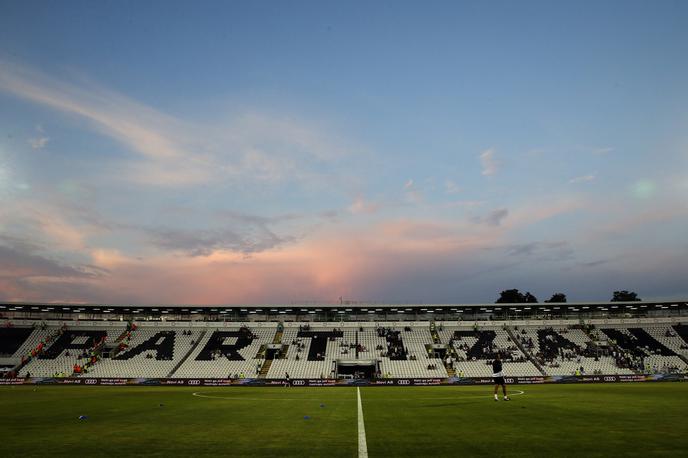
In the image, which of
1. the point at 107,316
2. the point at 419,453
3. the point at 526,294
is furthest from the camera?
the point at 526,294

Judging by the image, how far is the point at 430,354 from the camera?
70375 mm

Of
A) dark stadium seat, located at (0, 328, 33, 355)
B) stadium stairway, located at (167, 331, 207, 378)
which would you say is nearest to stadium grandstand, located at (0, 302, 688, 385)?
stadium stairway, located at (167, 331, 207, 378)

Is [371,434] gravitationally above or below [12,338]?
below

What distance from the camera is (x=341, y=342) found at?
74.9 meters

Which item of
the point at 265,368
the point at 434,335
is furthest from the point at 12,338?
the point at 434,335

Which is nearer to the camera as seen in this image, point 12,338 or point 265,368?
point 265,368

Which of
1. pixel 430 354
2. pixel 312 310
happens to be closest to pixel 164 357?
pixel 312 310

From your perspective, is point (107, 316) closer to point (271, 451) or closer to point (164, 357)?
point (164, 357)

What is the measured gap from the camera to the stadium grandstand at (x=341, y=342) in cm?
6425

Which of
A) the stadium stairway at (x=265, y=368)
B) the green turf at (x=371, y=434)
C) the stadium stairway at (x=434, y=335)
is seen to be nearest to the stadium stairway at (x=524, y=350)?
the stadium stairway at (x=434, y=335)

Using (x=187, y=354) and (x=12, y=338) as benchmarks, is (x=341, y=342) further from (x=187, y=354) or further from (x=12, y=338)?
(x=12, y=338)

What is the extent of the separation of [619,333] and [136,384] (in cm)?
7665

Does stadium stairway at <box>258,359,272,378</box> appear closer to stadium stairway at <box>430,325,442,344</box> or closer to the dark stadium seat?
stadium stairway at <box>430,325,442,344</box>

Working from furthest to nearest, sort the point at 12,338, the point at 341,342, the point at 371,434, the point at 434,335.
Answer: the point at 434,335 → the point at 341,342 → the point at 12,338 → the point at 371,434
